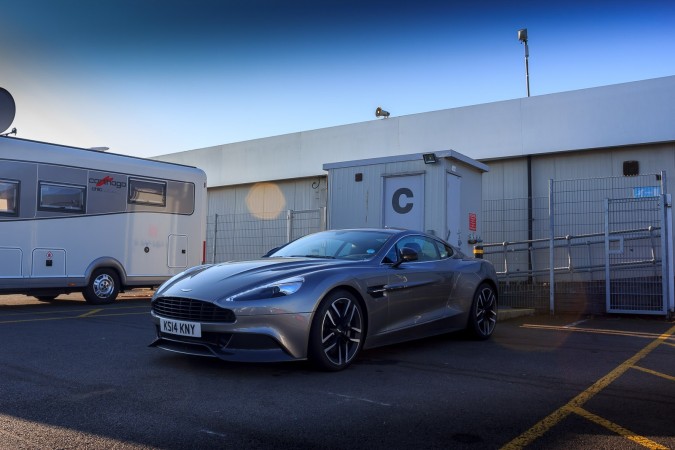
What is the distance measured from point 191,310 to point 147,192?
7.67 metres

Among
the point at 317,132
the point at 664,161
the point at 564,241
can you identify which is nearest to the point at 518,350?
the point at 564,241

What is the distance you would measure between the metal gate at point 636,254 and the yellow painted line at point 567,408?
Answer: 417 centimetres

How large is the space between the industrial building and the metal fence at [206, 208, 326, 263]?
0.04 meters

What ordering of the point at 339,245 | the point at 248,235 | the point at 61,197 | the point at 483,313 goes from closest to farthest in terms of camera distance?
the point at 339,245
the point at 483,313
the point at 61,197
the point at 248,235

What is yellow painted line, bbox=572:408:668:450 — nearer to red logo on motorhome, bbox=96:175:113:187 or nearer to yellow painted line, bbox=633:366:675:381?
yellow painted line, bbox=633:366:675:381

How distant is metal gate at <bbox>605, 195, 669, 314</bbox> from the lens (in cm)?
1027

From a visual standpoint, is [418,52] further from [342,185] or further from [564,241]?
[564,241]

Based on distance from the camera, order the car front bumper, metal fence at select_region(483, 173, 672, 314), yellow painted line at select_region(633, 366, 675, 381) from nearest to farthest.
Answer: the car front bumper, yellow painted line at select_region(633, 366, 675, 381), metal fence at select_region(483, 173, 672, 314)

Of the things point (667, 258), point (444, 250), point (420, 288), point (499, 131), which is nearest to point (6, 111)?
point (444, 250)

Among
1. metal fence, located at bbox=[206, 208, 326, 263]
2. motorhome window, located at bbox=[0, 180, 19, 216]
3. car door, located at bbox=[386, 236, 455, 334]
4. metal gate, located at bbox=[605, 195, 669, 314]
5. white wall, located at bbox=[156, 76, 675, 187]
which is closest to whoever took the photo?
car door, located at bbox=[386, 236, 455, 334]

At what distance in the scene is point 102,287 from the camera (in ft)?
37.4

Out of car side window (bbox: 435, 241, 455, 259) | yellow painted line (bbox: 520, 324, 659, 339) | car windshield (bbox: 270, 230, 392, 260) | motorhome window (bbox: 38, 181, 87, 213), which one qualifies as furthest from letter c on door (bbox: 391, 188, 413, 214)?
motorhome window (bbox: 38, 181, 87, 213)

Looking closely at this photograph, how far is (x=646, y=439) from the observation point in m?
3.47

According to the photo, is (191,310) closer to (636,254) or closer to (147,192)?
(147,192)
